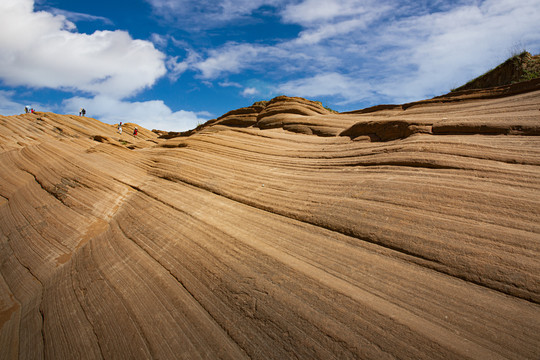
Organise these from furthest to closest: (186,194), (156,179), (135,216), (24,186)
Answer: (24,186), (156,179), (186,194), (135,216)

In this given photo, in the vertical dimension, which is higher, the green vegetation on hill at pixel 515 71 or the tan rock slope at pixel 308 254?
the green vegetation on hill at pixel 515 71

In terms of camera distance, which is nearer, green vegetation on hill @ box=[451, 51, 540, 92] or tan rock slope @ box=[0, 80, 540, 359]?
tan rock slope @ box=[0, 80, 540, 359]

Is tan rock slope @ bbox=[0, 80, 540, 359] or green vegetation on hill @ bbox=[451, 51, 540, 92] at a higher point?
green vegetation on hill @ bbox=[451, 51, 540, 92]

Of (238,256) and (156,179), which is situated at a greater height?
(156,179)

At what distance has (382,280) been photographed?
2992 millimetres

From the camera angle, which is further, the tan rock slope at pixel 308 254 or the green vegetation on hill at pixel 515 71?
the green vegetation on hill at pixel 515 71

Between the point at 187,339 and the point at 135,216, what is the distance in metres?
3.66

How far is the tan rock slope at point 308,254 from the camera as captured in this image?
2.56m

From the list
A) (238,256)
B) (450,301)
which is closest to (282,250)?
(238,256)

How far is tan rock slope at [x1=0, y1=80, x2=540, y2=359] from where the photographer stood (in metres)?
2.56

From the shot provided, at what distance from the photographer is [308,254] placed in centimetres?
364

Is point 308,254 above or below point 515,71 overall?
below

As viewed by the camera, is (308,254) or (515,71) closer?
(308,254)

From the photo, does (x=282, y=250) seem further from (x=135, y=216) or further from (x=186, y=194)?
(x=135, y=216)
